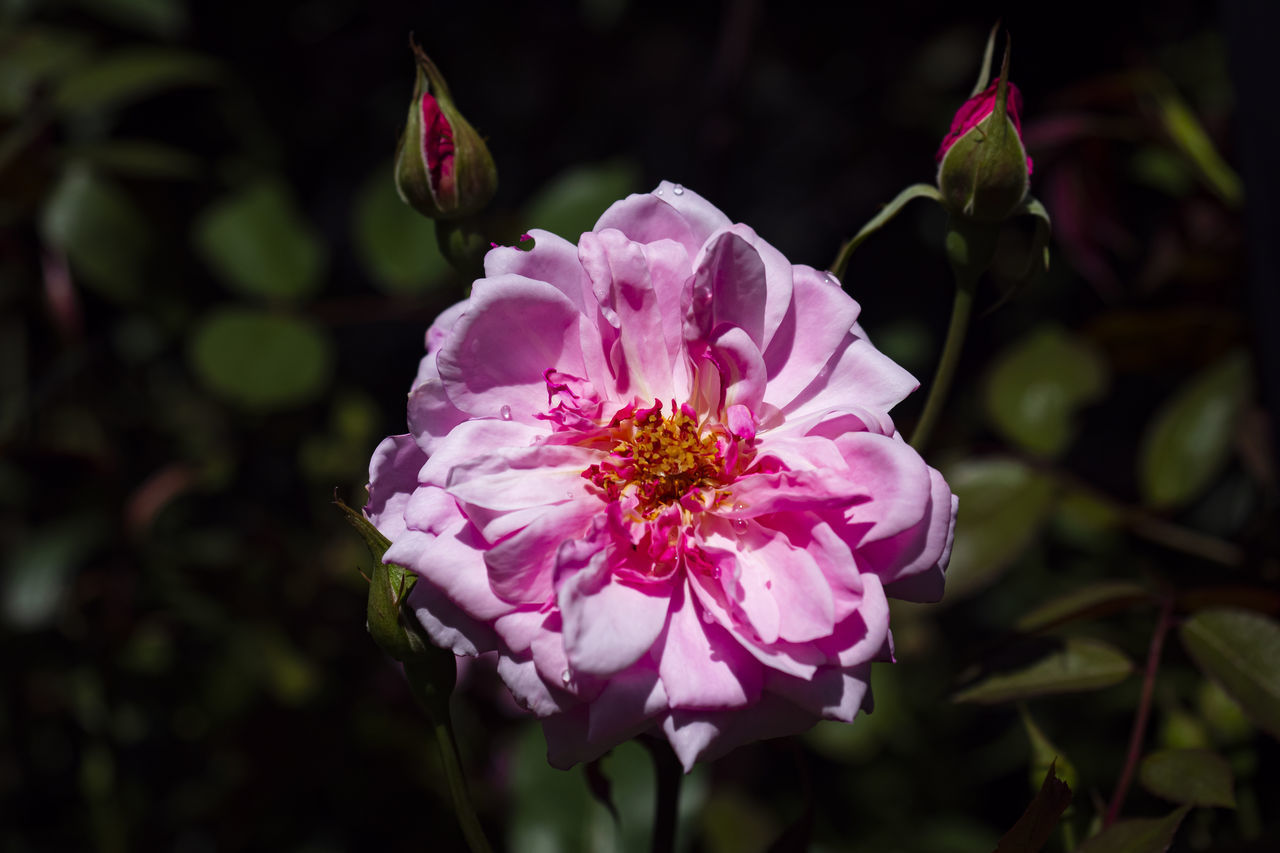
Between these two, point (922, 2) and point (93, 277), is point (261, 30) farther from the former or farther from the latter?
point (922, 2)

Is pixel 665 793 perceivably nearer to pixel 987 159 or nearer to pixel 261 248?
pixel 987 159

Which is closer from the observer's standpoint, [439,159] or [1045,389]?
[439,159]

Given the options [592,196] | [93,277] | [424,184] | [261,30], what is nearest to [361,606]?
[93,277]

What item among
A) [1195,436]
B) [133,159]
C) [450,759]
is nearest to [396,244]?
[133,159]

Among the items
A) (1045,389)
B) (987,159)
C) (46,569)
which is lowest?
(46,569)

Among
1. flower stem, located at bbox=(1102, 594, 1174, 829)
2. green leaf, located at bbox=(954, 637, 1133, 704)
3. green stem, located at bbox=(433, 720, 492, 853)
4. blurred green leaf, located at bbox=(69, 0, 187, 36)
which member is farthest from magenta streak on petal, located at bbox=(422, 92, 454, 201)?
blurred green leaf, located at bbox=(69, 0, 187, 36)

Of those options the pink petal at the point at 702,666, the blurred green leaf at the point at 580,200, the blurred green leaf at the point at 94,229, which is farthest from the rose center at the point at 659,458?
the blurred green leaf at the point at 94,229
